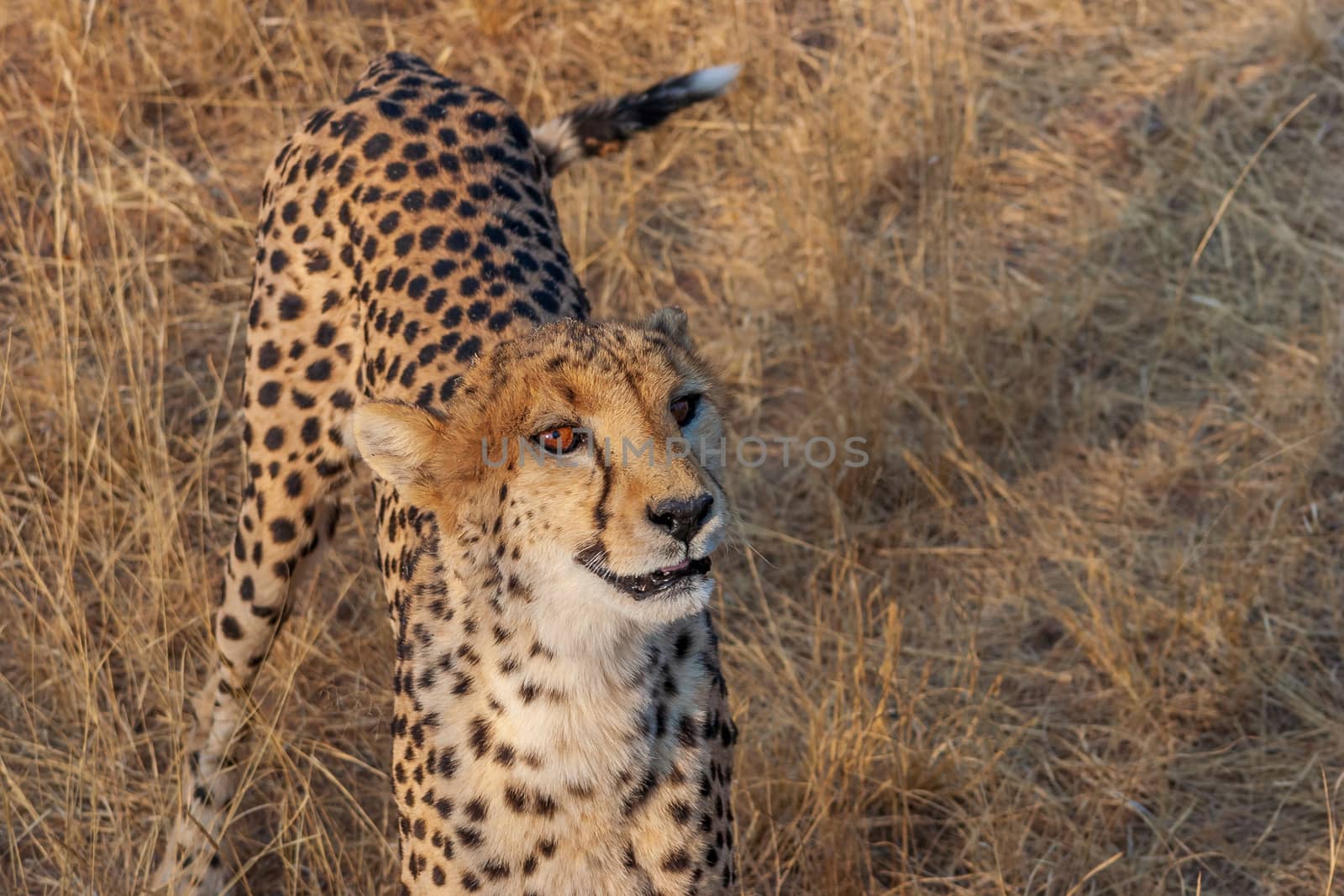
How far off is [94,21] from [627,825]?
359 cm

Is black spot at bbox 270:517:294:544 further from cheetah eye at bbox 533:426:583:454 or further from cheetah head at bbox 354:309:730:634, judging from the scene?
cheetah eye at bbox 533:426:583:454

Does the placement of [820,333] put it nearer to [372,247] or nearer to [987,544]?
[987,544]

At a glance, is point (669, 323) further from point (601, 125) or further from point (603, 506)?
point (601, 125)

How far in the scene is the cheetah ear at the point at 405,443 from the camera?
194cm

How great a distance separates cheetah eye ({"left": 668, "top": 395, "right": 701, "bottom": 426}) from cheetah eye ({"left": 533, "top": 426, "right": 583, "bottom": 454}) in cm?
13

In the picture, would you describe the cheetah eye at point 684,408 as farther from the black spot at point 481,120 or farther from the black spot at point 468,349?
the black spot at point 481,120

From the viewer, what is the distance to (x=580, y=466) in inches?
71.6

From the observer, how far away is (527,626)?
6.19 feet

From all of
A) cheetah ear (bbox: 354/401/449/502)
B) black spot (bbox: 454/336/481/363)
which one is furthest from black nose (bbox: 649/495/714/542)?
black spot (bbox: 454/336/481/363)

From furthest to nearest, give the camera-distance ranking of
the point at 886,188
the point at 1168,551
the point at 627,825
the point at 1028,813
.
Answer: the point at 886,188 → the point at 1168,551 → the point at 1028,813 → the point at 627,825

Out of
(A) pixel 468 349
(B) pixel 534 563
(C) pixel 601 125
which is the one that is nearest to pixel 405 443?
(B) pixel 534 563

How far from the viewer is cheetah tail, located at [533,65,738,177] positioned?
9.94 feet

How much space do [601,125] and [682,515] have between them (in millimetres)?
1482

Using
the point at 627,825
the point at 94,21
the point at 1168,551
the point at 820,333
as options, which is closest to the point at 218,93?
the point at 94,21
